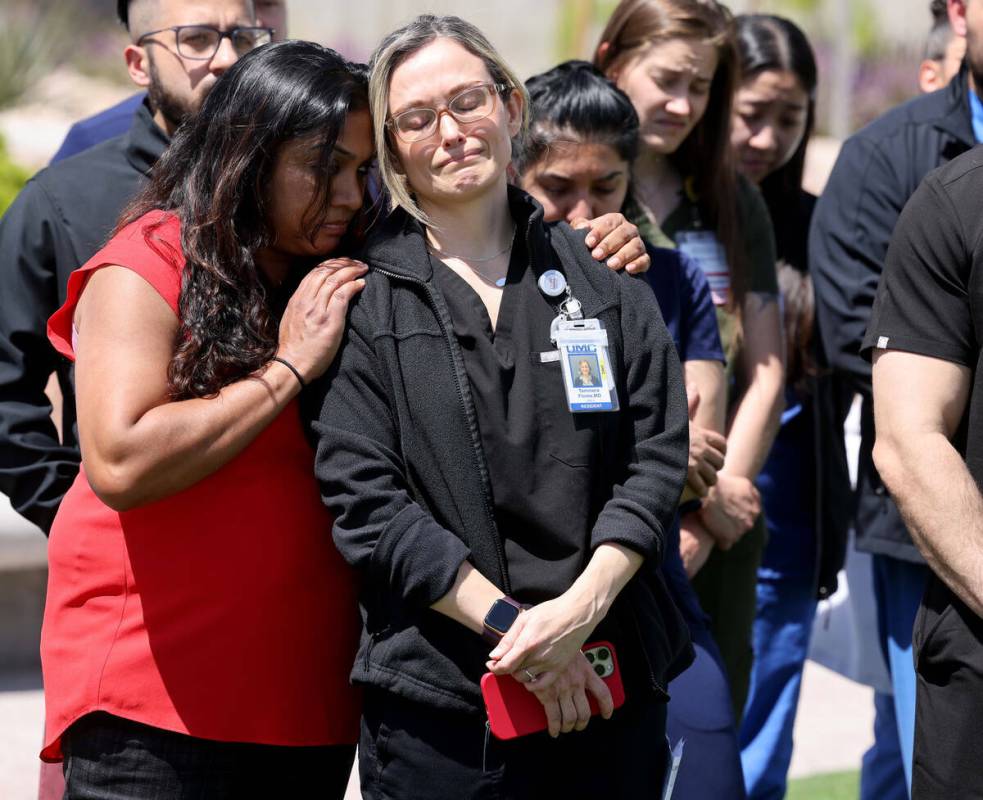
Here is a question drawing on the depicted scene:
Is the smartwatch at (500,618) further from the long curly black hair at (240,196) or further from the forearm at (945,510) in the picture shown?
the forearm at (945,510)

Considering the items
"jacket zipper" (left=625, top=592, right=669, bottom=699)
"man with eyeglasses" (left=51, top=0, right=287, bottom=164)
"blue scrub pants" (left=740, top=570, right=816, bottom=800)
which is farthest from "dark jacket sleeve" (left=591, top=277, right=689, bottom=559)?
"blue scrub pants" (left=740, top=570, right=816, bottom=800)

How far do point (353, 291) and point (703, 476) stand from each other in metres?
1.02

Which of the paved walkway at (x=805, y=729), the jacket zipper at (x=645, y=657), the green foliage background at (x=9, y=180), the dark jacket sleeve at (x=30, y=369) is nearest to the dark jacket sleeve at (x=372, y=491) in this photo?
the jacket zipper at (x=645, y=657)

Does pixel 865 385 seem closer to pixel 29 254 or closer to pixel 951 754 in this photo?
pixel 951 754

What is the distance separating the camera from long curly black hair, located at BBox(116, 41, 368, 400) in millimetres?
2328

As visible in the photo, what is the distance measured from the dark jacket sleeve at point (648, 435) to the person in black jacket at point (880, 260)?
120 centimetres

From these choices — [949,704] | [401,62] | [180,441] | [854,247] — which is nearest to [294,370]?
[180,441]

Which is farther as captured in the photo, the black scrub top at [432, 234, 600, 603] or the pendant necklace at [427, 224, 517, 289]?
the pendant necklace at [427, 224, 517, 289]

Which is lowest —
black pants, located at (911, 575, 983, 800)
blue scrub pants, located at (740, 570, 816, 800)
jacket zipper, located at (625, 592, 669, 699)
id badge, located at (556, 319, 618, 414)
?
blue scrub pants, located at (740, 570, 816, 800)

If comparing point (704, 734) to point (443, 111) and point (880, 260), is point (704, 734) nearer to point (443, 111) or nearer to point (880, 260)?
point (443, 111)

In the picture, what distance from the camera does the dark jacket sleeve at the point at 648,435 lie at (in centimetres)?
229

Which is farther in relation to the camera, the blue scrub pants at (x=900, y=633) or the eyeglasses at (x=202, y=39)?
the blue scrub pants at (x=900, y=633)

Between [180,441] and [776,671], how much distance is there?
242 cm

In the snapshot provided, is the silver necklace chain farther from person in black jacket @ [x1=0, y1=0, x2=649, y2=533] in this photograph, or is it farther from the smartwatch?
person in black jacket @ [x1=0, y1=0, x2=649, y2=533]
